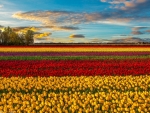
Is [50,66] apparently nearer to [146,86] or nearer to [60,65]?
[60,65]

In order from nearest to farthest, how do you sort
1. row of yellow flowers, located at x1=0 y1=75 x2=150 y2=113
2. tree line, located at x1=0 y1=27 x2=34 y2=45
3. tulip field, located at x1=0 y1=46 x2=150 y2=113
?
row of yellow flowers, located at x1=0 y1=75 x2=150 y2=113
tulip field, located at x1=0 y1=46 x2=150 y2=113
tree line, located at x1=0 y1=27 x2=34 y2=45

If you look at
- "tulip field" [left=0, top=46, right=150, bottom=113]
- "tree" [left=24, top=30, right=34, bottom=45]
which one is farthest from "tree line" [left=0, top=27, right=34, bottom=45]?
"tulip field" [left=0, top=46, right=150, bottom=113]

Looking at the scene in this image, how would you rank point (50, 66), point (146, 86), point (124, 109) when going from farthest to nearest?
point (50, 66) → point (146, 86) → point (124, 109)

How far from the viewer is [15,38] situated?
69.0 metres

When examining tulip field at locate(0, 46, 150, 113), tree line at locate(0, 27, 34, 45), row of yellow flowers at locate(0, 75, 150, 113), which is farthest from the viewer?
tree line at locate(0, 27, 34, 45)

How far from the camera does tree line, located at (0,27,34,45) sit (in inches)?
2709

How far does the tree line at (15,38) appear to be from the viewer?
226 feet

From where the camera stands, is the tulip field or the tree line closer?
the tulip field

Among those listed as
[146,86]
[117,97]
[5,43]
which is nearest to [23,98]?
[117,97]

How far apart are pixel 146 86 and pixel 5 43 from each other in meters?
59.5

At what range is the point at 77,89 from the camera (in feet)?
37.0

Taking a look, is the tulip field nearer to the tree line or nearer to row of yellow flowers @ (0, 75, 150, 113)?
row of yellow flowers @ (0, 75, 150, 113)

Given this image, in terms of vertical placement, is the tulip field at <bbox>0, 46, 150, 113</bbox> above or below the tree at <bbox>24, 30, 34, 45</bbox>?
below

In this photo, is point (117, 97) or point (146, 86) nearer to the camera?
point (117, 97)
